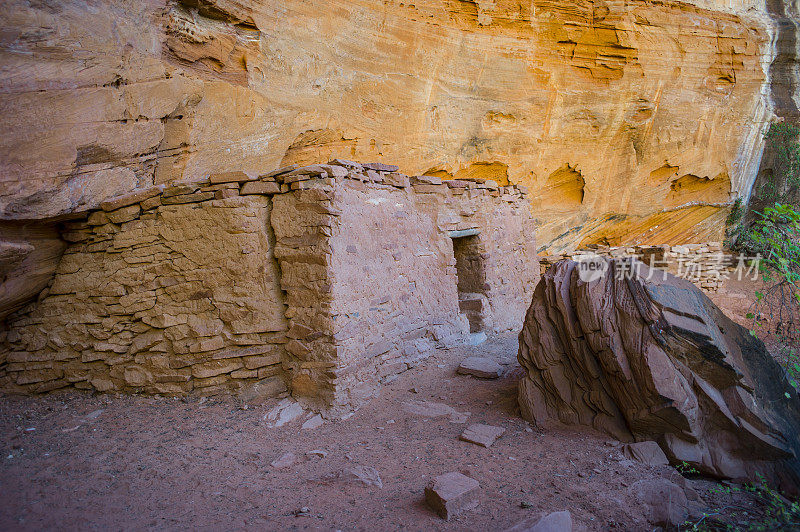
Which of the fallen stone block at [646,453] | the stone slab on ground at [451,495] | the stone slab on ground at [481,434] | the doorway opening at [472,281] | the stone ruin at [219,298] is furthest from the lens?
the doorway opening at [472,281]

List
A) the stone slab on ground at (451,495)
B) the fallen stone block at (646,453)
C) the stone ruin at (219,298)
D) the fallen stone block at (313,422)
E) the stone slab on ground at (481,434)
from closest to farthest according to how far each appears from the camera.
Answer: the stone slab on ground at (451,495) → the fallen stone block at (646,453) → the stone slab on ground at (481,434) → the fallen stone block at (313,422) → the stone ruin at (219,298)

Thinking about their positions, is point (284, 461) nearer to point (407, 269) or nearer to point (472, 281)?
point (407, 269)

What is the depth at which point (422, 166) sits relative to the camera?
8.75 metres

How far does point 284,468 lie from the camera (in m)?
3.15

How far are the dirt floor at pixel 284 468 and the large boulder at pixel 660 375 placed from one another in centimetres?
23

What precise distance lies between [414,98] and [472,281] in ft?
12.2

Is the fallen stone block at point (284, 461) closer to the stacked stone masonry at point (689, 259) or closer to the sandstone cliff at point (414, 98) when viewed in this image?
the sandstone cliff at point (414, 98)

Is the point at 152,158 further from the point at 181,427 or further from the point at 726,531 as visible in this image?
the point at 726,531

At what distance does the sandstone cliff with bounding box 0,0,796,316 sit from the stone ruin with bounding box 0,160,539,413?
28.8 inches

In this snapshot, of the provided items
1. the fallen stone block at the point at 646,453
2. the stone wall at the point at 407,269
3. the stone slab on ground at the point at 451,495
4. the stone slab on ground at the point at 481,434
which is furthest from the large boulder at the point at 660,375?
the stone wall at the point at 407,269

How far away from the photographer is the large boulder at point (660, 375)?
314cm

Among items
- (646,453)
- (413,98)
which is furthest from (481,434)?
(413,98)

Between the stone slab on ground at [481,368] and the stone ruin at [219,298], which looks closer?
the stone ruin at [219,298]

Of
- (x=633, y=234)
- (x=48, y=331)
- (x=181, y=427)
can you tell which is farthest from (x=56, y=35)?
(x=633, y=234)
